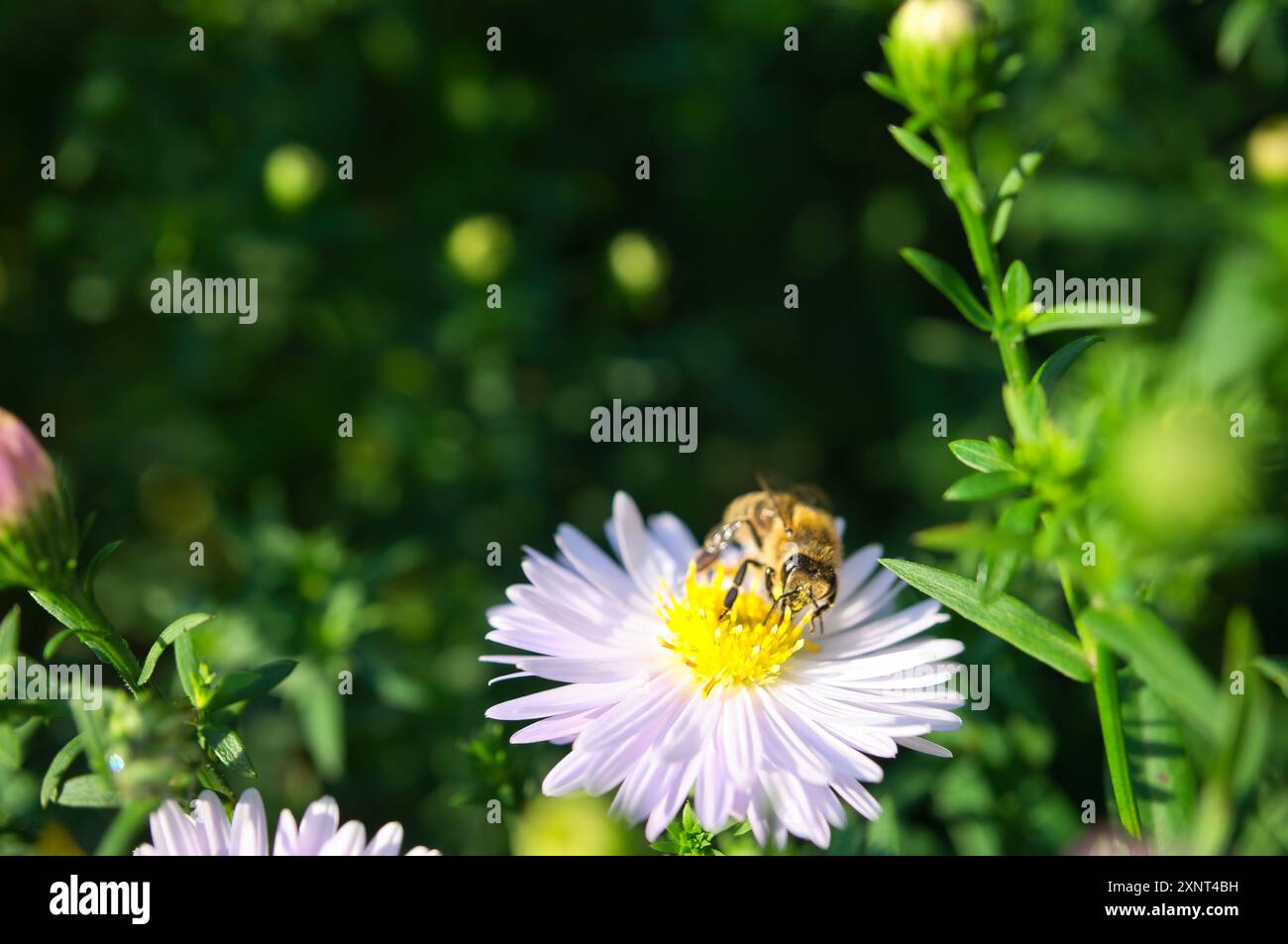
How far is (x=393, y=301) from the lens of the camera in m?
3.75

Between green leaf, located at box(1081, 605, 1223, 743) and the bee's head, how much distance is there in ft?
2.02

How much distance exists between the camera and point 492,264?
11.4 ft

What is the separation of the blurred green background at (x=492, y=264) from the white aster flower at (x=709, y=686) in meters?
0.90

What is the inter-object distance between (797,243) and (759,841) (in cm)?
273

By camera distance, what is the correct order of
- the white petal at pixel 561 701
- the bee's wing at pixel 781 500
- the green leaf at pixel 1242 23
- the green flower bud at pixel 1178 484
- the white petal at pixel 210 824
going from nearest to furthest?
1. the green flower bud at pixel 1178 484
2. the white petal at pixel 210 824
3. the white petal at pixel 561 701
4. the bee's wing at pixel 781 500
5. the green leaf at pixel 1242 23

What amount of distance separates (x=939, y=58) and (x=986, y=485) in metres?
0.68

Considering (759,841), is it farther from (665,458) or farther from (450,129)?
(450,129)

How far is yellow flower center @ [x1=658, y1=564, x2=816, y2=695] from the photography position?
2.16 metres

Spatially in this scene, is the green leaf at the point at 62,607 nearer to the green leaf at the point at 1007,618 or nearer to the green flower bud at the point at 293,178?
the green leaf at the point at 1007,618

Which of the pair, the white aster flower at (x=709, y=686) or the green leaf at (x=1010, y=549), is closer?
the green leaf at (x=1010, y=549)

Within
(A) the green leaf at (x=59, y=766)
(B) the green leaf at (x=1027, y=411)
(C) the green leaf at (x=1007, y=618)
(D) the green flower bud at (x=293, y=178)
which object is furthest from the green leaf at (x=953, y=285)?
(D) the green flower bud at (x=293, y=178)

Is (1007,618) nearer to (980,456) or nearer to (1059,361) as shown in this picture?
(980,456)

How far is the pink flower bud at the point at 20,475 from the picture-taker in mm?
1658
